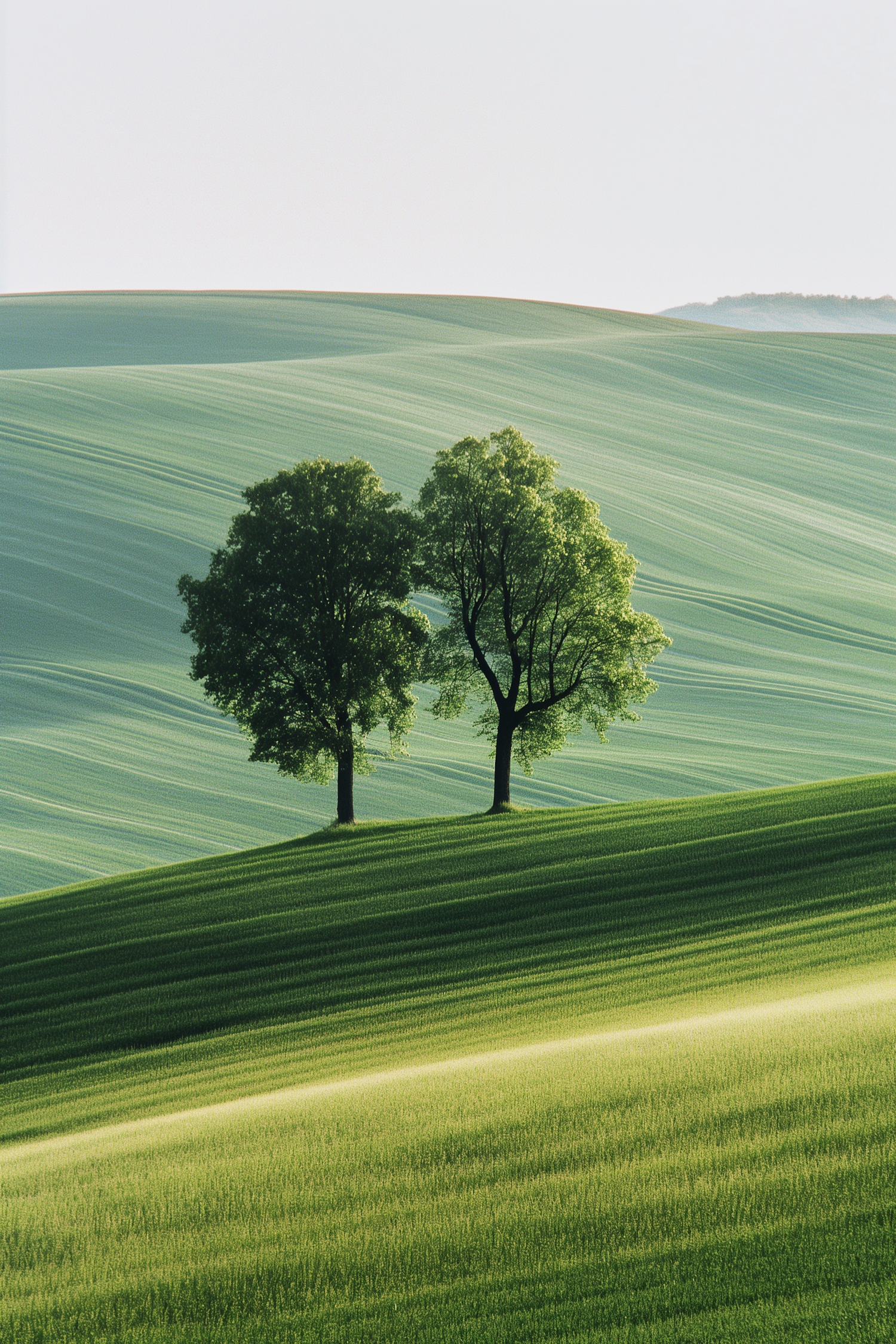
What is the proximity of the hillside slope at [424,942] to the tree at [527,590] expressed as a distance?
3537mm

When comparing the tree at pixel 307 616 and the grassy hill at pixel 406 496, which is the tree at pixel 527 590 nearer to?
the tree at pixel 307 616

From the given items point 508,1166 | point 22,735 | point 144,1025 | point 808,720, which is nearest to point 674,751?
point 808,720

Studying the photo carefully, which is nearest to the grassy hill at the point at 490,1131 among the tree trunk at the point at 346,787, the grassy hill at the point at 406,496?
the tree trunk at the point at 346,787

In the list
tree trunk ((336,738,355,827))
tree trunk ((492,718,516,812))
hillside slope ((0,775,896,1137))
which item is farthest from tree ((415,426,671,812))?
hillside slope ((0,775,896,1137))

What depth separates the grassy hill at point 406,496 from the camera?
4972 cm

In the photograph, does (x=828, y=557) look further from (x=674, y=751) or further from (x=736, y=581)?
(x=674, y=751)

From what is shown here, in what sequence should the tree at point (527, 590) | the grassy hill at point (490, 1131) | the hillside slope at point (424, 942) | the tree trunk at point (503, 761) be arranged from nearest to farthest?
the grassy hill at point (490, 1131) < the hillside slope at point (424, 942) < the tree at point (527, 590) < the tree trunk at point (503, 761)

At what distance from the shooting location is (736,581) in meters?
75.8

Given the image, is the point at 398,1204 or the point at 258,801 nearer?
the point at 398,1204

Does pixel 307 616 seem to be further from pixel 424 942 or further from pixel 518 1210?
pixel 518 1210

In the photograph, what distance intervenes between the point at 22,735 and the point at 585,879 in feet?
116

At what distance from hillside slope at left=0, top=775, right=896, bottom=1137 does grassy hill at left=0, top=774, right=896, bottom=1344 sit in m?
0.10

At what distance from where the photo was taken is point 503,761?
1266 inches

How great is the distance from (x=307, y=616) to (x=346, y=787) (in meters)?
4.98
